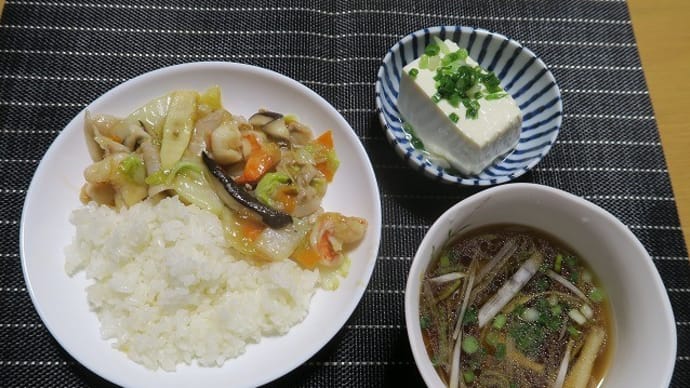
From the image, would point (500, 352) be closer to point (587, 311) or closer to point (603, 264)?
point (587, 311)

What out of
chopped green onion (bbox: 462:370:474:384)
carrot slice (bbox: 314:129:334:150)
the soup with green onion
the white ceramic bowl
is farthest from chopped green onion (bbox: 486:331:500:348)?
carrot slice (bbox: 314:129:334:150)

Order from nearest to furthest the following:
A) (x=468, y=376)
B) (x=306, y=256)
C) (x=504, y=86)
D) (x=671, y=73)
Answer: (x=468, y=376), (x=306, y=256), (x=504, y=86), (x=671, y=73)

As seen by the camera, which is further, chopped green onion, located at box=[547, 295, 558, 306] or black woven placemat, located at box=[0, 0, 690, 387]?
black woven placemat, located at box=[0, 0, 690, 387]

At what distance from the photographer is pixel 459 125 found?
2209 mm

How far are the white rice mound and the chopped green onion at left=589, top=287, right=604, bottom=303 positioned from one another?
106cm

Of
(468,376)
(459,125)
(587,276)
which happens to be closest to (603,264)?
(587,276)

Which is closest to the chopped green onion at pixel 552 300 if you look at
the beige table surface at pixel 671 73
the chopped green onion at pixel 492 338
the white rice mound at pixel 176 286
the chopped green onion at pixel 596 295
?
the chopped green onion at pixel 596 295

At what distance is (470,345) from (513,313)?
21cm

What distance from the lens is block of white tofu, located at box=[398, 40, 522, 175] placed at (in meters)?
2.21

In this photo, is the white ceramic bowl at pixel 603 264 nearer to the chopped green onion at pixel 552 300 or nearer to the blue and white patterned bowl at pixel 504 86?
the chopped green onion at pixel 552 300

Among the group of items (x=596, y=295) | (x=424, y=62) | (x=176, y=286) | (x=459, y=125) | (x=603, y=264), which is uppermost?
(x=424, y=62)

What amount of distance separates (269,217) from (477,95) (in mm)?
1127

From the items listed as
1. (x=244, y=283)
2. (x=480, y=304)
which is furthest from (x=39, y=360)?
(x=480, y=304)

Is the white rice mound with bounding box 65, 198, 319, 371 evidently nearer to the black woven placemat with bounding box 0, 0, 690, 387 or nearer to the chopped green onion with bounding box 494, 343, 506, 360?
the black woven placemat with bounding box 0, 0, 690, 387
